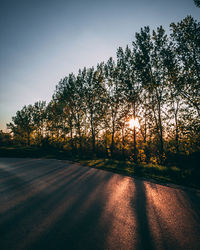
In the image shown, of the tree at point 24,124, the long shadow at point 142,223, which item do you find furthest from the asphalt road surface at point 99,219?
the tree at point 24,124

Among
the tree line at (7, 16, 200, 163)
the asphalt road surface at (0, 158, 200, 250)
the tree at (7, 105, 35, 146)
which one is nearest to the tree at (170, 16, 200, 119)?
the tree line at (7, 16, 200, 163)

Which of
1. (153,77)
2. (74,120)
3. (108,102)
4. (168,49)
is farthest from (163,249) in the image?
(74,120)

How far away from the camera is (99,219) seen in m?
3.56

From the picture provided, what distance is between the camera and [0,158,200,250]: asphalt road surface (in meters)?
2.71

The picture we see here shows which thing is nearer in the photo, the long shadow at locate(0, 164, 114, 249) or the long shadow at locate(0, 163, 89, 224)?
the long shadow at locate(0, 164, 114, 249)

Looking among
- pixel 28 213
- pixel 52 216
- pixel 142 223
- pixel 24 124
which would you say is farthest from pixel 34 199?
pixel 24 124

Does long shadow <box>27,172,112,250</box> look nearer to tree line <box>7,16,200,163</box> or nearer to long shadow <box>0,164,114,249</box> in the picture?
long shadow <box>0,164,114,249</box>

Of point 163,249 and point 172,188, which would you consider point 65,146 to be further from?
point 163,249

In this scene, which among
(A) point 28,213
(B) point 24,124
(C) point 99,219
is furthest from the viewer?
(B) point 24,124

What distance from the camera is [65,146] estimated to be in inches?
1140

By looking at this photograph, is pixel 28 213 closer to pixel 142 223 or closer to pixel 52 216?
pixel 52 216

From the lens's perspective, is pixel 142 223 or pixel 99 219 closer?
pixel 142 223

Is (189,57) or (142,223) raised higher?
(189,57)

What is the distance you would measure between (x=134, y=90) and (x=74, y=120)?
15.1 m
